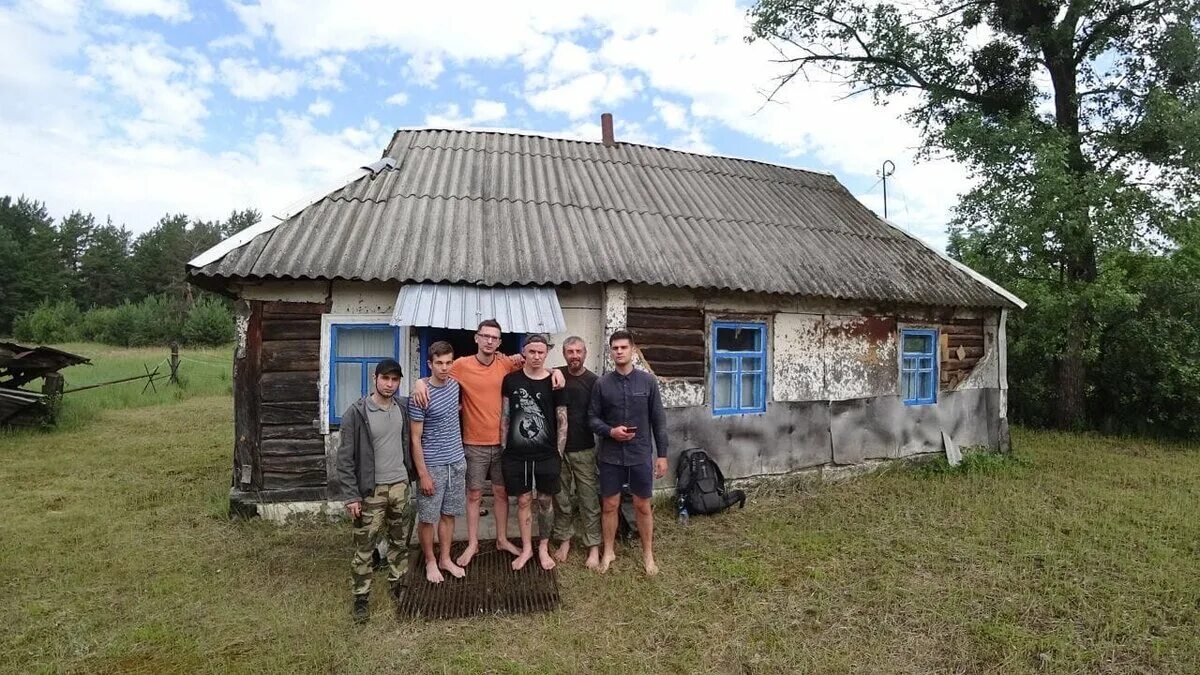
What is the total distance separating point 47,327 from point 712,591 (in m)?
41.2

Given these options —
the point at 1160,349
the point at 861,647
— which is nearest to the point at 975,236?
the point at 1160,349

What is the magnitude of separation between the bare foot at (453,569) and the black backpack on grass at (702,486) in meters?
2.59

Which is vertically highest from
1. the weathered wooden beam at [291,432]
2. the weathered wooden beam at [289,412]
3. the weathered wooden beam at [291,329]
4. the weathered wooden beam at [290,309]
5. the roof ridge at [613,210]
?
the roof ridge at [613,210]

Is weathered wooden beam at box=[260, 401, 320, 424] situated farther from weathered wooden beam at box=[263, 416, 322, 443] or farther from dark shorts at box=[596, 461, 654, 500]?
dark shorts at box=[596, 461, 654, 500]

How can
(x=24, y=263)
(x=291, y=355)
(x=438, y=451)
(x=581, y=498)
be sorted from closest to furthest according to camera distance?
(x=438, y=451)
(x=581, y=498)
(x=291, y=355)
(x=24, y=263)

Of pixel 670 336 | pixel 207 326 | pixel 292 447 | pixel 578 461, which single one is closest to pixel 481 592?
pixel 578 461

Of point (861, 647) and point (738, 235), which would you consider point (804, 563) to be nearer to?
point (861, 647)

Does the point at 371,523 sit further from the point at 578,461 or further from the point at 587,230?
the point at 587,230

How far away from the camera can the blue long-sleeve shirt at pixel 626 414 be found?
4777 mm

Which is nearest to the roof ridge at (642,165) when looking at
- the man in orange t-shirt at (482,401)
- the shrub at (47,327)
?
the man in orange t-shirt at (482,401)

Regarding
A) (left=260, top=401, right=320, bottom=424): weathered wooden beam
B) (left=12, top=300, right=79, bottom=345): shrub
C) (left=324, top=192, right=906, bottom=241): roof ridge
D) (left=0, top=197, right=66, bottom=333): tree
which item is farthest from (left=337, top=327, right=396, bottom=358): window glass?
(left=0, top=197, right=66, bottom=333): tree

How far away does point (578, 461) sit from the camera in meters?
4.98

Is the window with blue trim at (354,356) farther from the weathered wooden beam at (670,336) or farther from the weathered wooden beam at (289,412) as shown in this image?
the weathered wooden beam at (670,336)

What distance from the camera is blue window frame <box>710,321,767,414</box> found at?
7.17 metres
